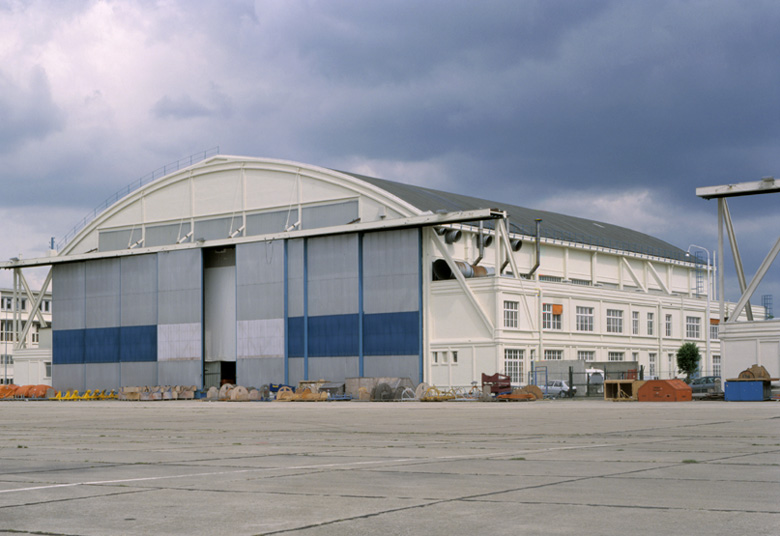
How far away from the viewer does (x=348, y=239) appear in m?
74.9

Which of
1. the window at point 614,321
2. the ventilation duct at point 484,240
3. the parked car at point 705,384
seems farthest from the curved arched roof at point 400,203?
the parked car at point 705,384

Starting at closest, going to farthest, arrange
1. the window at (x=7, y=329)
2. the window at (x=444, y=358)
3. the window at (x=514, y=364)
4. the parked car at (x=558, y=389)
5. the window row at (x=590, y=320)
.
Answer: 1. the parked car at (x=558, y=389)
2. the window at (x=514, y=364)
3. the window row at (x=590, y=320)
4. the window at (x=444, y=358)
5. the window at (x=7, y=329)

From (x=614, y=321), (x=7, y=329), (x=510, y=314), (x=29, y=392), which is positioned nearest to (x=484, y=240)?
(x=510, y=314)

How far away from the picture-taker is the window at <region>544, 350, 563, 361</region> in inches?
2913

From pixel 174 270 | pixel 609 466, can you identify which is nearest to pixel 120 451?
pixel 609 466

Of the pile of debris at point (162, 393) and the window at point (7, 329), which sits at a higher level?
the window at point (7, 329)

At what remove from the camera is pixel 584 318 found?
77312mm

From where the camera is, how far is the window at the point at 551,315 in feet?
242

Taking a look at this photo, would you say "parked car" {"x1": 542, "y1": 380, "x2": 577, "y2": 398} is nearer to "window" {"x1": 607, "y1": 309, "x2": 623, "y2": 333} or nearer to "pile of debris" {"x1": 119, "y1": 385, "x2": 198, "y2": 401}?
"window" {"x1": 607, "y1": 309, "x2": 623, "y2": 333}

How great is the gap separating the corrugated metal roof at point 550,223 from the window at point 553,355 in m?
10.8

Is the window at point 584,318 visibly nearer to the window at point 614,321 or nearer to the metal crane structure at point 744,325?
the window at point 614,321

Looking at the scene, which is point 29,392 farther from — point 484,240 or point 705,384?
point 705,384

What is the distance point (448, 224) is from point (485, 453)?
54780 mm

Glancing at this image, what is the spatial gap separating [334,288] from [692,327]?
3515 cm
